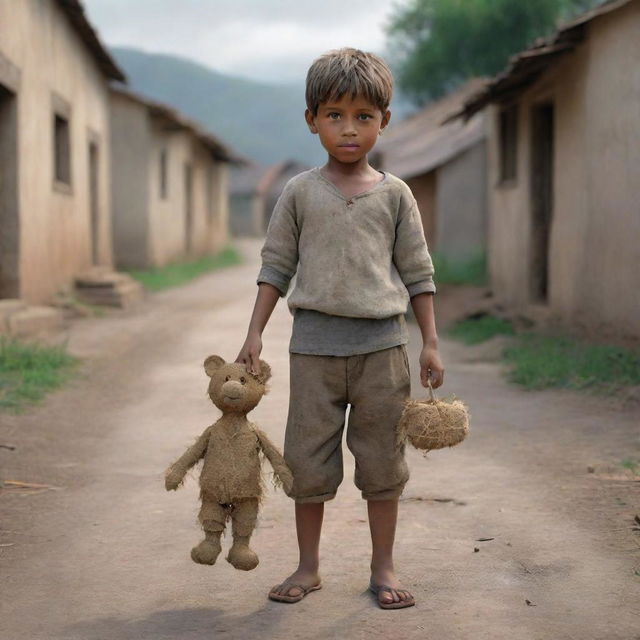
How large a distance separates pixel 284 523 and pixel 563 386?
3534 millimetres

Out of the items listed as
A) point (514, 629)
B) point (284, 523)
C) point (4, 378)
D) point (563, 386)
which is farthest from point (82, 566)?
point (563, 386)

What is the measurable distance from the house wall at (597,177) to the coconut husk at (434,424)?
16.4 ft

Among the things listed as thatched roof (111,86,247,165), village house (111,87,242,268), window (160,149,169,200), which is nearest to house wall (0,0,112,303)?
thatched roof (111,86,247,165)

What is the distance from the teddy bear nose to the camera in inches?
113

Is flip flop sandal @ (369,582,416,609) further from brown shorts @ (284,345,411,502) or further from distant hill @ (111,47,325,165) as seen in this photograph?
distant hill @ (111,47,325,165)

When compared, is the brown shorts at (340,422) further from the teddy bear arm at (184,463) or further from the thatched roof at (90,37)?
the thatched roof at (90,37)

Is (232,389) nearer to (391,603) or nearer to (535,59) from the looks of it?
(391,603)

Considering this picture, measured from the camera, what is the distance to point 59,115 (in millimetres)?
12039

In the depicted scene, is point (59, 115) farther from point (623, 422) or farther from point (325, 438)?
point (325, 438)

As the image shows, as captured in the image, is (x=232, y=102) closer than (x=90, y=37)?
No

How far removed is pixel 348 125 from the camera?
112 inches

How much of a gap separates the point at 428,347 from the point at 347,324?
27 cm

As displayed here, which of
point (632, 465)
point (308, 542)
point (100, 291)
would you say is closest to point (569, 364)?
point (632, 465)

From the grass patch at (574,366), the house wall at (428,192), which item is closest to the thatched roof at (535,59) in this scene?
the grass patch at (574,366)
